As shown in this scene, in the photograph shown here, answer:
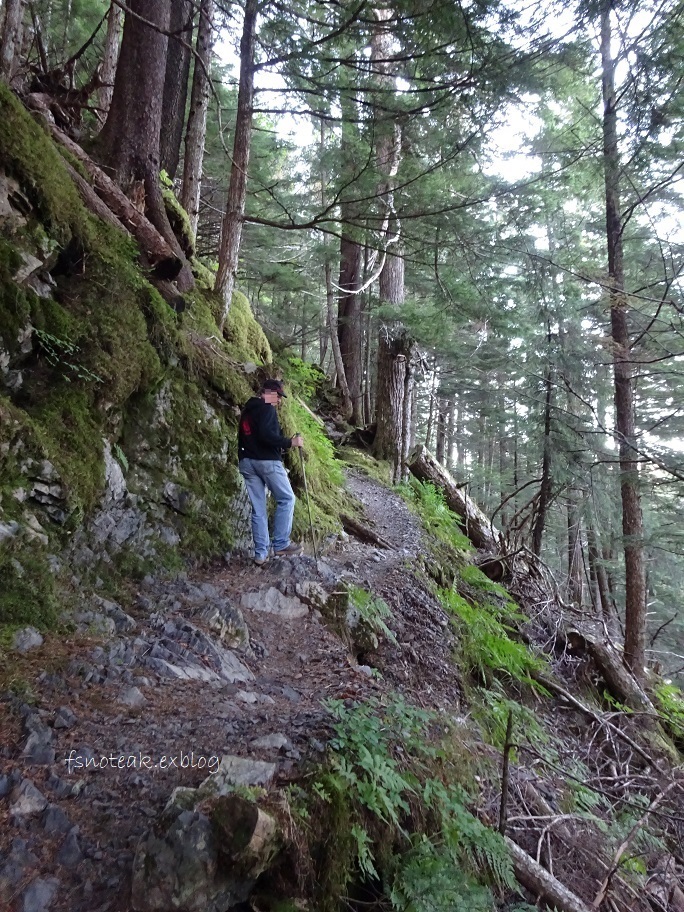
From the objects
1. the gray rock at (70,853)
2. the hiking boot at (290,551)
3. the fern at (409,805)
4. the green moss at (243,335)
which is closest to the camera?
the gray rock at (70,853)

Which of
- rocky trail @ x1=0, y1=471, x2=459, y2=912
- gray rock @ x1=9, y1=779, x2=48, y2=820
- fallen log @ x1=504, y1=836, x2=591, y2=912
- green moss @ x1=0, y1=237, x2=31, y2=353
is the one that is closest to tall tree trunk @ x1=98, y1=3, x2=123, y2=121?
green moss @ x1=0, y1=237, x2=31, y2=353

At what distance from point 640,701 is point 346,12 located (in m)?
9.66

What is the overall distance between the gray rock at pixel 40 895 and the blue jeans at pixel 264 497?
370cm

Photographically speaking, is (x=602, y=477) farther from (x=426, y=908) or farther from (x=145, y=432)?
(x=426, y=908)

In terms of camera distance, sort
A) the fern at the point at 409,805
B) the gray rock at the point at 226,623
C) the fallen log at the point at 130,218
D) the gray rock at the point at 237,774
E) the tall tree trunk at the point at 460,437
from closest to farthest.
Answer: the gray rock at the point at 237,774 → the fern at the point at 409,805 → the gray rock at the point at 226,623 → the fallen log at the point at 130,218 → the tall tree trunk at the point at 460,437

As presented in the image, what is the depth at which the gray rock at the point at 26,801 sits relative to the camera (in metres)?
2.16

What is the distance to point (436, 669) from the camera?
525cm

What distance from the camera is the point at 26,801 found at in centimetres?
221

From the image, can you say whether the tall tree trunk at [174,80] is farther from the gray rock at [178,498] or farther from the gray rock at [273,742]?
the gray rock at [273,742]

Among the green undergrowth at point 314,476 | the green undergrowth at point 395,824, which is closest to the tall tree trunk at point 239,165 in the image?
the green undergrowth at point 314,476

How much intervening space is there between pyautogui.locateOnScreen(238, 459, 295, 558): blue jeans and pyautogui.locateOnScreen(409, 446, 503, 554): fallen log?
20.4 feet

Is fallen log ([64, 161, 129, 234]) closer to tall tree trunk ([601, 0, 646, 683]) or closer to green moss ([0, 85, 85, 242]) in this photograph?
green moss ([0, 85, 85, 242])

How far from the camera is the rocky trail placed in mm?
2086

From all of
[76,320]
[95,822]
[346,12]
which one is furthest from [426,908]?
[346,12]
